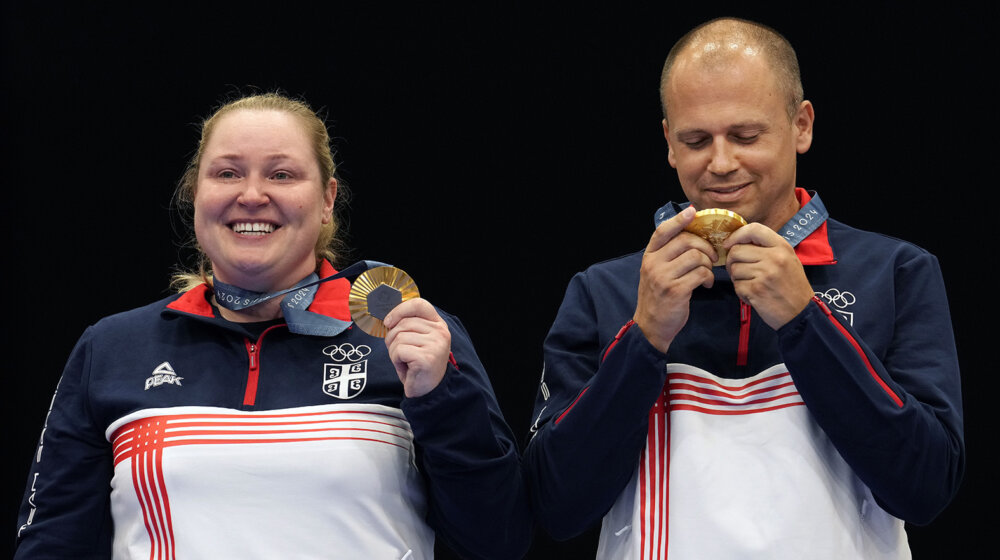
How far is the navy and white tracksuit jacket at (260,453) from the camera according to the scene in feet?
7.14

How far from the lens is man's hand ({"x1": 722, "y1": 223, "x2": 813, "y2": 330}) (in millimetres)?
2010

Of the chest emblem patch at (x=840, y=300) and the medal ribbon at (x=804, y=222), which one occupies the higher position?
the medal ribbon at (x=804, y=222)

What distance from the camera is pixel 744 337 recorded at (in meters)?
2.18

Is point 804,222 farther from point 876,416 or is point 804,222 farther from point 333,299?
point 333,299

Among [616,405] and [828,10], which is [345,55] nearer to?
[828,10]

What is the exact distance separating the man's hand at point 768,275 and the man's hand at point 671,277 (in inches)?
2.1

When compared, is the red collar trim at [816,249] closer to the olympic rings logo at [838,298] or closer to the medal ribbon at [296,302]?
the olympic rings logo at [838,298]

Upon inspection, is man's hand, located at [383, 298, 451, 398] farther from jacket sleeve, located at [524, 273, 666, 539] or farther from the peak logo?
the peak logo

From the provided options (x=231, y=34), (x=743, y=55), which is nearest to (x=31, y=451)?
(x=231, y=34)

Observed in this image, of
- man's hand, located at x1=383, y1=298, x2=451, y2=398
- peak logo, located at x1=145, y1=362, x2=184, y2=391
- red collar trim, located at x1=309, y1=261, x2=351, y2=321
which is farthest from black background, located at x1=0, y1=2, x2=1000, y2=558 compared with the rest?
man's hand, located at x1=383, y1=298, x2=451, y2=398

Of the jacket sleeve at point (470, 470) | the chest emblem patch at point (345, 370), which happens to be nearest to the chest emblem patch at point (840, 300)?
the jacket sleeve at point (470, 470)

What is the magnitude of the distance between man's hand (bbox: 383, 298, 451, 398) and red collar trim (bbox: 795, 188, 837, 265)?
0.69 meters

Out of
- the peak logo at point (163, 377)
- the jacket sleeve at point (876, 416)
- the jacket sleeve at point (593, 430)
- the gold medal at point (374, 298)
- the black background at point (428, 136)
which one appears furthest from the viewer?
the black background at point (428, 136)

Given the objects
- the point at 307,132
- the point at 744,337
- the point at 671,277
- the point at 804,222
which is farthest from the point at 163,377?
Result: the point at 804,222
